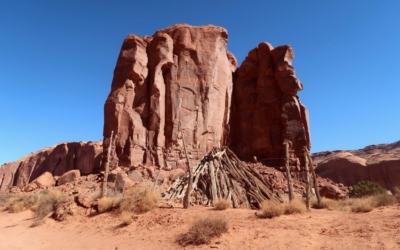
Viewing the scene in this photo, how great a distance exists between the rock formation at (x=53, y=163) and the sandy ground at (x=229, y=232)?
132 ft

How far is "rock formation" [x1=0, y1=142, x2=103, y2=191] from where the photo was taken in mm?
51375

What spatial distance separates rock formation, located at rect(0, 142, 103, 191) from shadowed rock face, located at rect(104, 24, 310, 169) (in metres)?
24.9

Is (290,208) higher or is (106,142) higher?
(106,142)

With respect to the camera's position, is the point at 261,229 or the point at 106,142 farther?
the point at 106,142

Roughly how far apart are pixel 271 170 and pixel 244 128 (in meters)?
7.56

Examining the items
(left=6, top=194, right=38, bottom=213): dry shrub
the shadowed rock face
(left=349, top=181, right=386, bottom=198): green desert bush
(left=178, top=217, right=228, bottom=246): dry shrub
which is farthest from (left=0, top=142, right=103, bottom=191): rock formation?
(left=178, top=217, right=228, bottom=246): dry shrub

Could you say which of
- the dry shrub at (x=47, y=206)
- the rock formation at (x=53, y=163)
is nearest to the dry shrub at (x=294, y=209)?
the dry shrub at (x=47, y=206)

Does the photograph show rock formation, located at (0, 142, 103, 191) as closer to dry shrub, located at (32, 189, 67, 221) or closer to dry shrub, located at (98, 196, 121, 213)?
dry shrub, located at (32, 189, 67, 221)

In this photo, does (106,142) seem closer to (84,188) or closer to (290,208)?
(84,188)

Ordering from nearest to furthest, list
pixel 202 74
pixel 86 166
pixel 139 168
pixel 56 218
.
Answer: pixel 56 218 → pixel 139 168 → pixel 202 74 → pixel 86 166

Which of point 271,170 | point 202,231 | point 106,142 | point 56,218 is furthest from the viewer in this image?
point 271,170

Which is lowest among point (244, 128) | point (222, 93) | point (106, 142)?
point (106, 142)

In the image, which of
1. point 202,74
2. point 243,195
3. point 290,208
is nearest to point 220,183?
point 243,195

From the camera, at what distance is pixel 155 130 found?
90.3 ft
